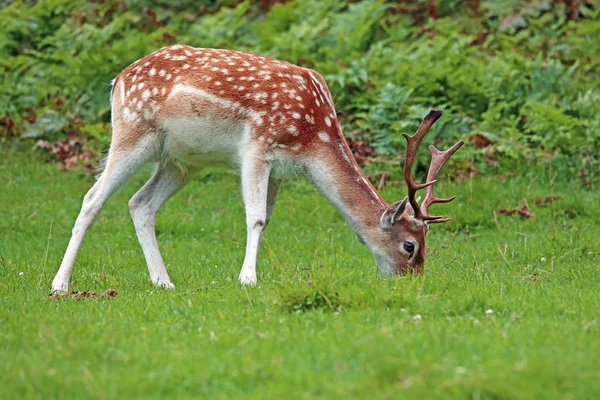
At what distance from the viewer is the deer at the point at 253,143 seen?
7980 mm

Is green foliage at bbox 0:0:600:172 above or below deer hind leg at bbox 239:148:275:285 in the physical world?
below

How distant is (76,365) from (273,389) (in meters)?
1.09

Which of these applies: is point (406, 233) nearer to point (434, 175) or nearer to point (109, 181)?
point (434, 175)

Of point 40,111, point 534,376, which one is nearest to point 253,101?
point 534,376

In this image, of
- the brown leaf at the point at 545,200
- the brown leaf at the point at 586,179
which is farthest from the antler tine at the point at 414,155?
the brown leaf at the point at 586,179

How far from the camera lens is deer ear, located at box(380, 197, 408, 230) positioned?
25.7 feet

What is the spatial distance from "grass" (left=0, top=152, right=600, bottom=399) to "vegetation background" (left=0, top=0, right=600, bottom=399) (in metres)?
0.02

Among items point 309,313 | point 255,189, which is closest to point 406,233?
point 255,189

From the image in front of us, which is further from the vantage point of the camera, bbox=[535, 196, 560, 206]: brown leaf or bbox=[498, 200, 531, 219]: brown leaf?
bbox=[535, 196, 560, 206]: brown leaf

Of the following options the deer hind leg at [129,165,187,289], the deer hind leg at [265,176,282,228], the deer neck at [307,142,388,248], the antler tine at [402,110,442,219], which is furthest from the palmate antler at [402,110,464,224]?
the deer hind leg at [129,165,187,289]

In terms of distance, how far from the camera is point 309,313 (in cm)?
612

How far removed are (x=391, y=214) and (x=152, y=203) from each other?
2.14 meters

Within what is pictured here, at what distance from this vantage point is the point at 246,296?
6688 millimetres

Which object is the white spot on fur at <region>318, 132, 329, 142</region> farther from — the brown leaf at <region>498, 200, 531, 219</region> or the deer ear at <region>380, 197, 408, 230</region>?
the brown leaf at <region>498, 200, 531, 219</region>
